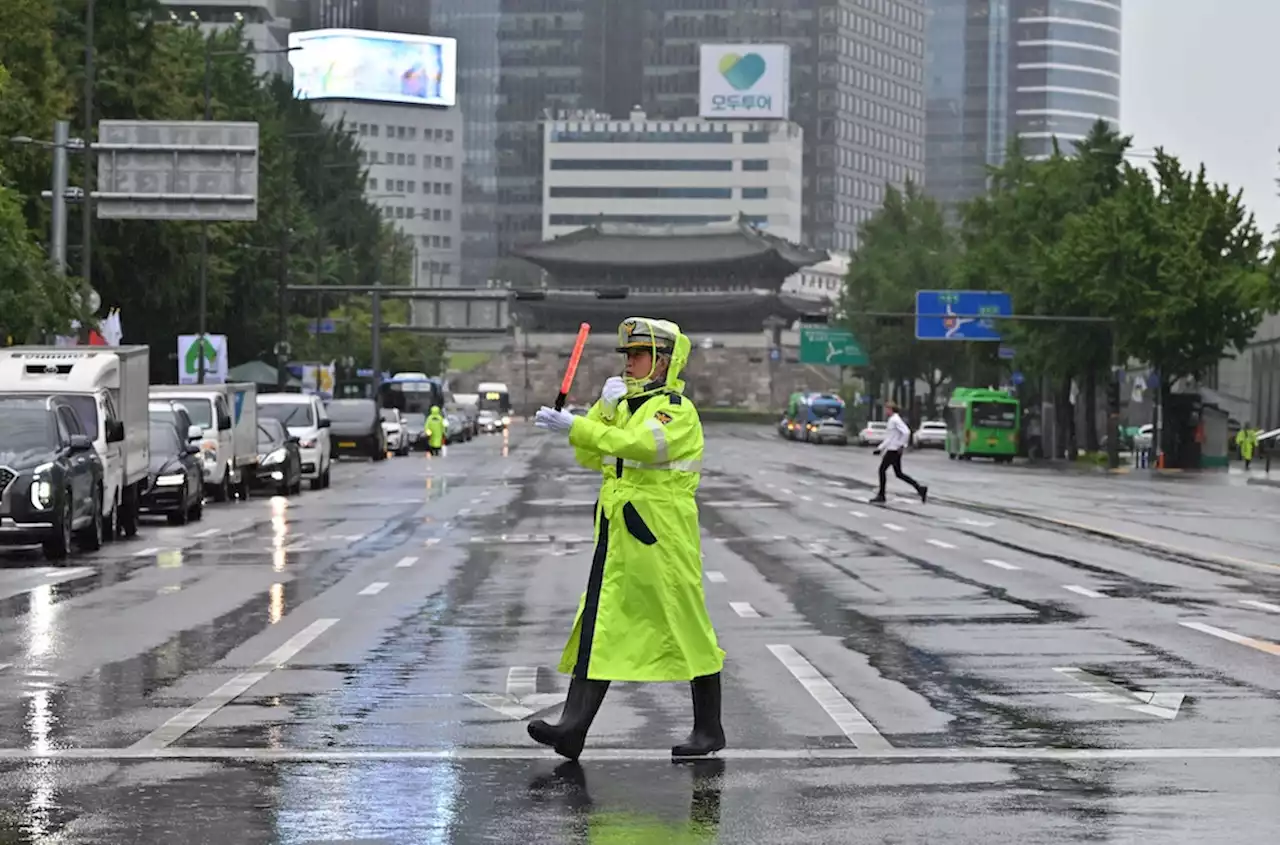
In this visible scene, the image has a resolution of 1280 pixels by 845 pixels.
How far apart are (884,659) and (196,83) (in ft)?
205

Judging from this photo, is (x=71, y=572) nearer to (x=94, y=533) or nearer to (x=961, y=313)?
(x=94, y=533)

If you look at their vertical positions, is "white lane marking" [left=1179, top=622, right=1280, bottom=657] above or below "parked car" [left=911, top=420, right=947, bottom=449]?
above

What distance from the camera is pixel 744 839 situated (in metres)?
8.34

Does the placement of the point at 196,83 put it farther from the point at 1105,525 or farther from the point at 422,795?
the point at 422,795

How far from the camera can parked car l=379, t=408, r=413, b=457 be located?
84.4 m

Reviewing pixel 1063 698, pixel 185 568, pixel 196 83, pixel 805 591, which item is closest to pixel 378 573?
pixel 185 568

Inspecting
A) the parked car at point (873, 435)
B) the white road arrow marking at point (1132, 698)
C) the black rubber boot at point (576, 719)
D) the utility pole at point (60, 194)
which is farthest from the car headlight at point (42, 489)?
the parked car at point (873, 435)

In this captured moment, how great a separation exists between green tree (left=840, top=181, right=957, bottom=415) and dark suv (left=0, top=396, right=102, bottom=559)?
9088 cm

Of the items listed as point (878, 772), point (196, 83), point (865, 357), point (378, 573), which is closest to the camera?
point (878, 772)

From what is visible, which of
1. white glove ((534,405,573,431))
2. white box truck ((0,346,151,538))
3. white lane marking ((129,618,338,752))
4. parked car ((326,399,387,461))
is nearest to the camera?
white glove ((534,405,573,431))

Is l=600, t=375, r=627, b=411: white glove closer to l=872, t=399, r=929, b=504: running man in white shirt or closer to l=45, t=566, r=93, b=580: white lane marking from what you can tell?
l=45, t=566, r=93, b=580: white lane marking

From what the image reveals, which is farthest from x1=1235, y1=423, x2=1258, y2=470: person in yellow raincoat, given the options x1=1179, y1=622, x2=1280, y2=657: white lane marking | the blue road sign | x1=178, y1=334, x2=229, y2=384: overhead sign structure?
x1=1179, y1=622, x2=1280, y2=657: white lane marking

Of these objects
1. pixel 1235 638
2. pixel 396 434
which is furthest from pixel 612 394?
pixel 396 434

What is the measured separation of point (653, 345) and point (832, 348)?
382 feet
